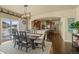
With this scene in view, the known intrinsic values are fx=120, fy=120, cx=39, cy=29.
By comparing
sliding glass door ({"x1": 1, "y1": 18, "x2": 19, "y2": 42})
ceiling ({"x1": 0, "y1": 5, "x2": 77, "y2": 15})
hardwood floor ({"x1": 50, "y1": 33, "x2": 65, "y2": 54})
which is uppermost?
ceiling ({"x1": 0, "y1": 5, "x2": 77, "y2": 15})

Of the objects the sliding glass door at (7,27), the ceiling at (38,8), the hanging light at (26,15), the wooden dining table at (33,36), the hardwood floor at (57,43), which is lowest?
the hardwood floor at (57,43)

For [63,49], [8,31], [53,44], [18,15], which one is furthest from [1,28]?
[63,49]

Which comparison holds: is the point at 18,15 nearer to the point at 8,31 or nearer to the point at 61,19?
the point at 8,31

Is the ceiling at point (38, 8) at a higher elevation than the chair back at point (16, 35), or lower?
higher

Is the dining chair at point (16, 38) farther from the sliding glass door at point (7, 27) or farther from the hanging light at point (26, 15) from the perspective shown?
the hanging light at point (26, 15)

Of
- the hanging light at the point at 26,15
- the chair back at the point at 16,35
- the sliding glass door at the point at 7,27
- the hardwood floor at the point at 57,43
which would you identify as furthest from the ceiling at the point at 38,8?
the hardwood floor at the point at 57,43

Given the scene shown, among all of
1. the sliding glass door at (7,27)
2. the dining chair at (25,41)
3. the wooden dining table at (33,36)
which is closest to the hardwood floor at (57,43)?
the wooden dining table at (33,36)

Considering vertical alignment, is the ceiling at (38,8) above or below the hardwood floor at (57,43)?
above

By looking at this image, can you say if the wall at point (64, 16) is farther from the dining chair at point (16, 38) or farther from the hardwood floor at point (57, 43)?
the dining chair at point (16, 38)

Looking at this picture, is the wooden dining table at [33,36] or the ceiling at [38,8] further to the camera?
the wooden dining table at [33,36]

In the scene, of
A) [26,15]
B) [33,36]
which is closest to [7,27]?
[26,15]

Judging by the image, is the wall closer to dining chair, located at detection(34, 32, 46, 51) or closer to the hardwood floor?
the hardwood floor

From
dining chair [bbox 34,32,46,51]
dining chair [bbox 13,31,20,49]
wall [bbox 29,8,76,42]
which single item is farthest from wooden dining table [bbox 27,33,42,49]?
wall [bbox 29,8,76,42]

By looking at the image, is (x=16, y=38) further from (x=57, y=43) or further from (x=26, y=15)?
(x=57, y=43)
